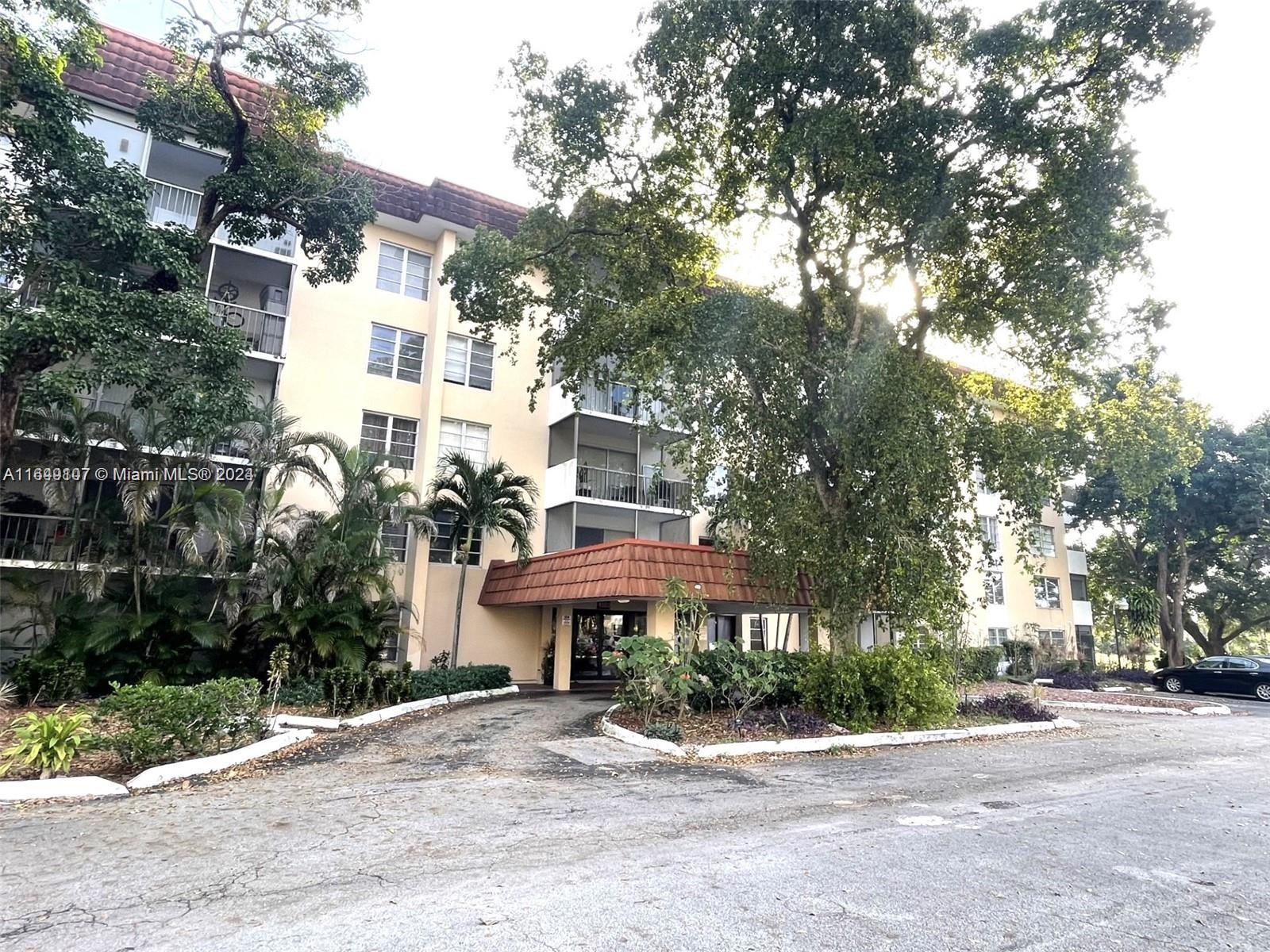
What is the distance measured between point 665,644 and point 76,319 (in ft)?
32.3

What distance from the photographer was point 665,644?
1117cm

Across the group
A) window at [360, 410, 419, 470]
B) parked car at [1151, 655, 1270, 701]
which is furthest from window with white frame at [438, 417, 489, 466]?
parked car at [1151, 655, 1270, 701]

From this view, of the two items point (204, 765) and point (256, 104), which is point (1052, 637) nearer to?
point (204, 765)

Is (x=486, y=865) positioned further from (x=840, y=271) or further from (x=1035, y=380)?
(x=1035, y=380)

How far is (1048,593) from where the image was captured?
30.6 m

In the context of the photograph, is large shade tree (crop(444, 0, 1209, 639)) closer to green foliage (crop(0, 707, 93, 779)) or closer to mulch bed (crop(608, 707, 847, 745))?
mulch bed (crop(608, 707, 847, 745))

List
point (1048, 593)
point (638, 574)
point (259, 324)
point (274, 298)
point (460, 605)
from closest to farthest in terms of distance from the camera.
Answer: point (638, 574) < point (460, 605) < point (259, 324) < point (274, 298) < point (1048, 593)

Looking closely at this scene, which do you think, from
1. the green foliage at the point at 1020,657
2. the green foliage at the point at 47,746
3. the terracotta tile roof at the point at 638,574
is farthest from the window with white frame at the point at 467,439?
the green foliage at the point at 1020,657

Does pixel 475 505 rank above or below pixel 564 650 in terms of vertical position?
above

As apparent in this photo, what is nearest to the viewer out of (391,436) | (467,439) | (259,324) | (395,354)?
Result: (259,324)

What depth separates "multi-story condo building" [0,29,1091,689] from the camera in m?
15.6

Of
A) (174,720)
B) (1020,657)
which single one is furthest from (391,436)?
(1020,657)

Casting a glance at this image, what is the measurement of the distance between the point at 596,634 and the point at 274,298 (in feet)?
41.0

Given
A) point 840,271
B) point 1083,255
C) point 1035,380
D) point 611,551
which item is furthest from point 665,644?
point 1035,380
